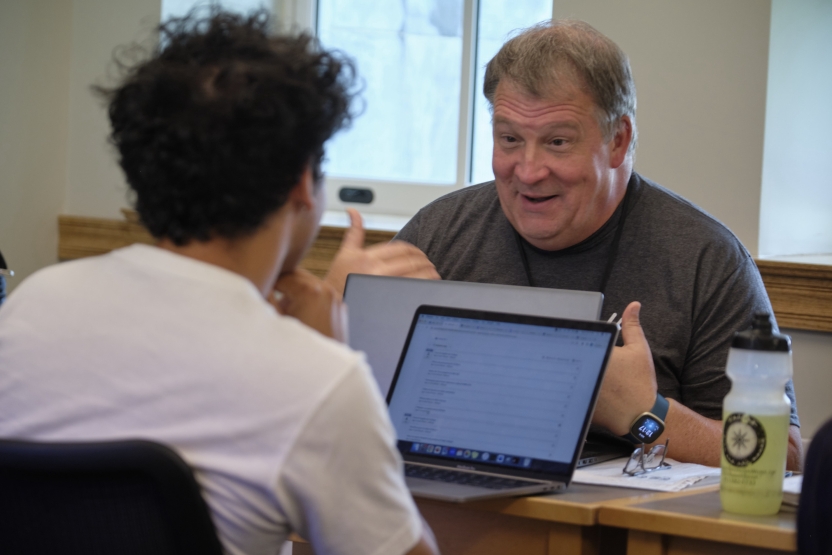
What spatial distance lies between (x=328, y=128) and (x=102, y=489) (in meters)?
0.38

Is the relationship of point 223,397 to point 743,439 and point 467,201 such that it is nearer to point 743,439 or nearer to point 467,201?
point 743,439

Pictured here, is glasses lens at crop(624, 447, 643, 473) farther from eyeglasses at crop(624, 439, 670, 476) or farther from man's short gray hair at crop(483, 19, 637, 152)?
man's short gray hair at crop(483, 19, 637, 152)

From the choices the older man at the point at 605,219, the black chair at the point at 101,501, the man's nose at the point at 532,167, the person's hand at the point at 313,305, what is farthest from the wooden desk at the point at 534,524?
the man's nose at the point at 532,167

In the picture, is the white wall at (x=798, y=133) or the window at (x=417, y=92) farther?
the window at (x=417, y=92)

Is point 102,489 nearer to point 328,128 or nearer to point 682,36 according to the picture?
point 328,128

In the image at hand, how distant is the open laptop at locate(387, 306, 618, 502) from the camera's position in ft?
3.63

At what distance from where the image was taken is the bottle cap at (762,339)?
101 cm

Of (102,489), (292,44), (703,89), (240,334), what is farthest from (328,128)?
(703,89)

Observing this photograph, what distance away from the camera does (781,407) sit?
100cm

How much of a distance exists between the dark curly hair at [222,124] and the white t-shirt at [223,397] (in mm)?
63

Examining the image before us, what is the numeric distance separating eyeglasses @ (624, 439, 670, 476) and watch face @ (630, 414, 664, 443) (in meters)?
0.02

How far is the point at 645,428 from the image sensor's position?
4.16ft

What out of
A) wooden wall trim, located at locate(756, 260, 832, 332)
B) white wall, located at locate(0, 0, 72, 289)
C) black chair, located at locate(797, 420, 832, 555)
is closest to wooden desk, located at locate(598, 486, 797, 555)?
black chair, located at locate(797, 420, 832, 555)

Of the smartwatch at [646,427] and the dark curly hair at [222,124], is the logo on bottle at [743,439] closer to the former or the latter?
Result: the smartwatch at [646,427]
